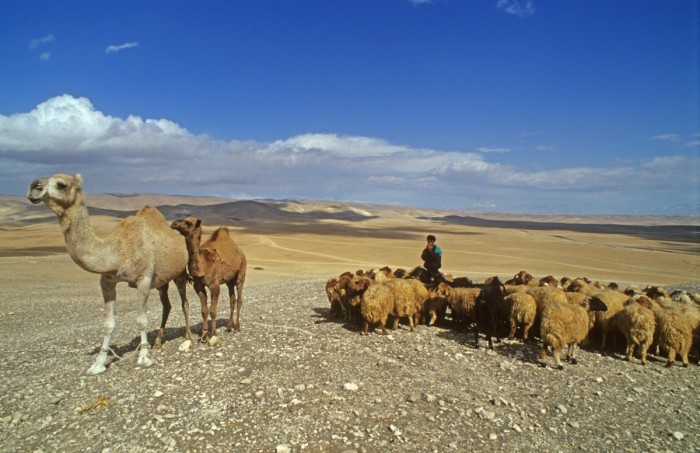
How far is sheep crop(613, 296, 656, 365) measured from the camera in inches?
379

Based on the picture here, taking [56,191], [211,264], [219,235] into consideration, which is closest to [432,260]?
[219,235]

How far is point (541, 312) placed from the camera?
1062cm

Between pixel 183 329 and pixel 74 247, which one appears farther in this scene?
pixel 183 329

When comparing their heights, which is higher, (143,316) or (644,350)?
(143,316)

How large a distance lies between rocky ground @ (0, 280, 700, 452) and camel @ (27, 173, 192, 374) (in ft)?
3.84

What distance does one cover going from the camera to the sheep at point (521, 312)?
10711mm

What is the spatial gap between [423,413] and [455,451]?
1.03 metres

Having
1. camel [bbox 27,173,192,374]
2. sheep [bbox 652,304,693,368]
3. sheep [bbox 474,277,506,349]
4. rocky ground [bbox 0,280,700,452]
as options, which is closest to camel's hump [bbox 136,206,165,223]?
camel [bbox 27,173,192,374]

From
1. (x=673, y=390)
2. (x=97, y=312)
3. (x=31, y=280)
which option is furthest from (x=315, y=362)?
(x=31, y=280)

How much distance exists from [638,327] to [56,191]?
12.6 m

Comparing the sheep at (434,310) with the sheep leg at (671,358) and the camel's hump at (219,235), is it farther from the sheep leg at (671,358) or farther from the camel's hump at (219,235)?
the camel's hump at (219,235)

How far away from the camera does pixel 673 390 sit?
8.27m

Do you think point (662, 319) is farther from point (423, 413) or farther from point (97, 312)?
point (97, 312)

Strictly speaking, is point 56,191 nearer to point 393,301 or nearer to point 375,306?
point 375,306
